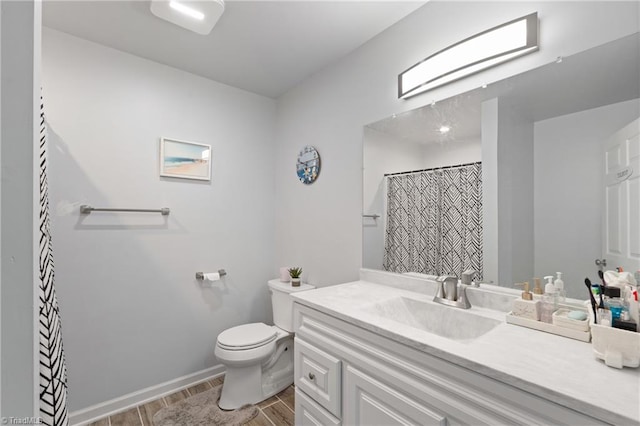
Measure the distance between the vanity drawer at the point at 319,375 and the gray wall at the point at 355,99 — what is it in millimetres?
679

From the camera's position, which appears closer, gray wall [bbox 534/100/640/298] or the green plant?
gray wall [bbox 534/100/640/298]

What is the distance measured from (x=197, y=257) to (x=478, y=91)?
214 cm

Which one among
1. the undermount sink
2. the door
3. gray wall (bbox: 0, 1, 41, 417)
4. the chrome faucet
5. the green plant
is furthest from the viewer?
the green plant

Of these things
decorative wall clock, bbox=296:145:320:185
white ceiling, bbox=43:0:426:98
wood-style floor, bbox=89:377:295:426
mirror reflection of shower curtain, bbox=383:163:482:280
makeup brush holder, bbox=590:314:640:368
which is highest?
white ceiling, bbox=43:0:426:98

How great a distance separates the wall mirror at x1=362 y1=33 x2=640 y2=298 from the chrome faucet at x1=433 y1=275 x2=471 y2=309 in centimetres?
11

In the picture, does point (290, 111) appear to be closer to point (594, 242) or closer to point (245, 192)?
point (245, 192)

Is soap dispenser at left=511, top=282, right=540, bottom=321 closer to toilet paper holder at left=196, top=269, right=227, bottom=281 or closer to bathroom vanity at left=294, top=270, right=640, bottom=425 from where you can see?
bathroom vanity at left=294, top=270, right=640, bottom=425

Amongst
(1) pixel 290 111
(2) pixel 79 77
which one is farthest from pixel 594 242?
(2) pixel 79 77

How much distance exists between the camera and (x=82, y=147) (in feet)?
5.92

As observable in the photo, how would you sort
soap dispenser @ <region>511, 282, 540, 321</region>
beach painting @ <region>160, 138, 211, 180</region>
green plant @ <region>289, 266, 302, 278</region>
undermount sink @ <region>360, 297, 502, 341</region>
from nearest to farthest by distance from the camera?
soap dispenser @ <region>511, 282, 540, 321</region> → undermount sink @ <region>360, 297, 502, 341</region> → beach painting @ <region>160, 138, 211, 180</region> → green plant @ <region>289, 266, 302, 278</region>

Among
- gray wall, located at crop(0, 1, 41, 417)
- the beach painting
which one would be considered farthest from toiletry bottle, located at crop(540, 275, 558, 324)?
the beach painting

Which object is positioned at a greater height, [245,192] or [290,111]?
[290,111]

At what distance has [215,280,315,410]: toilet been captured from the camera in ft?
5.97

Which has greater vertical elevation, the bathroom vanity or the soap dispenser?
the soap dispenser
